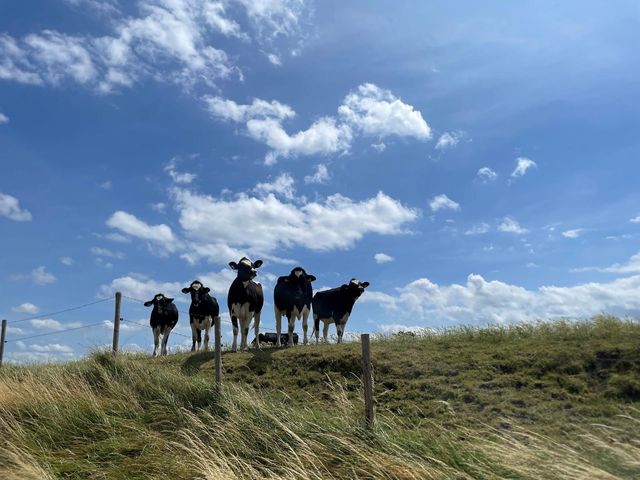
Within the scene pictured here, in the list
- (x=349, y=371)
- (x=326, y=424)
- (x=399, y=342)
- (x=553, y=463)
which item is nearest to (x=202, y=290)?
(x=399, y=342)

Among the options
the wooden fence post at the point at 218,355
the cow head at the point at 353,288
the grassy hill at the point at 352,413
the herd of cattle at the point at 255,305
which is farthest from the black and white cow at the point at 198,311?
the wooden fence post at the point at 218,355

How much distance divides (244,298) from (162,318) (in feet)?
20.3

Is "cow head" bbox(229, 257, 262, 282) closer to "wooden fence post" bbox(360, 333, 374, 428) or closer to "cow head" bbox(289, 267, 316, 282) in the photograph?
"cow head" bbox(289, 267, 316, 282)

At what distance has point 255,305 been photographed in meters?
20.5

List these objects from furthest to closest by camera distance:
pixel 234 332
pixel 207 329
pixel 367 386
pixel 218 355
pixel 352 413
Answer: pixel 207 329
pixel 234 332
pixel 218 355
pixel 352 413
pixel 367 386

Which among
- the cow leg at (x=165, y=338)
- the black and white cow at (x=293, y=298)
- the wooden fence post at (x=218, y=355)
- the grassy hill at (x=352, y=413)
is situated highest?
the black and white cow at (x=293, y=298)

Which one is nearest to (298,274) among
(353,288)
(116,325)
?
(353,288)

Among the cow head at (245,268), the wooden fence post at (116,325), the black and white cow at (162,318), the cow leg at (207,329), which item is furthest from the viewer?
the black and white cow at (162,318)

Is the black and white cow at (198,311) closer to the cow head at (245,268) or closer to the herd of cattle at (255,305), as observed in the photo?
the herd of cattle at (255,305)

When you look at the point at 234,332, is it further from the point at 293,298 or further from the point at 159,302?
the point at 159,302

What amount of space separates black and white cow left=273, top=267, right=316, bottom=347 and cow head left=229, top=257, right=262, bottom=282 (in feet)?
3.71

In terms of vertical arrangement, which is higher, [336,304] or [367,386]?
[336,304]

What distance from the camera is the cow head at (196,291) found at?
935 inches

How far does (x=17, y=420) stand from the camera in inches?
473
